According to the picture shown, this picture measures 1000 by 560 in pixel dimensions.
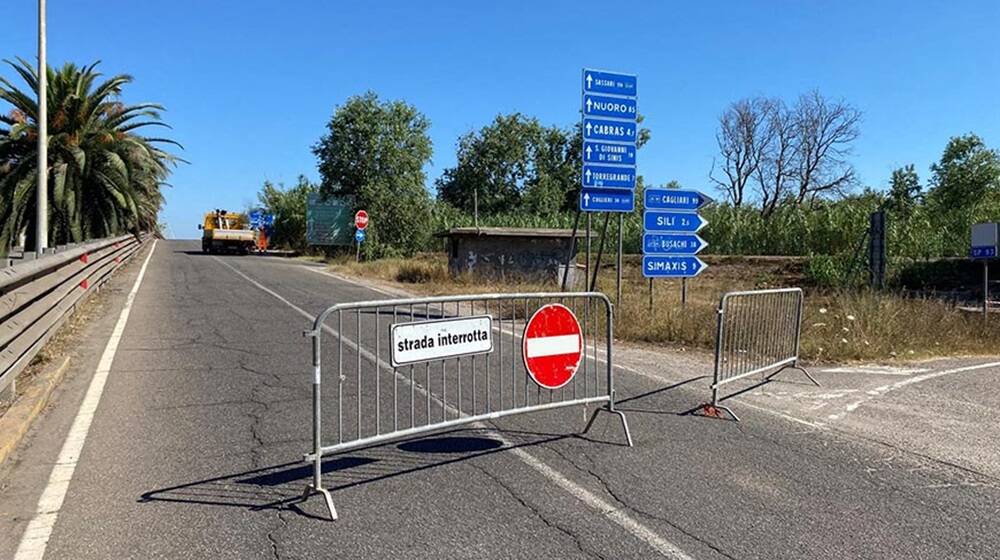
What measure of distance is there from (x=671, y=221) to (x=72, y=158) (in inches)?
1067

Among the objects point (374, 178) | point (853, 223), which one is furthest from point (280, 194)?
point (853, 223)

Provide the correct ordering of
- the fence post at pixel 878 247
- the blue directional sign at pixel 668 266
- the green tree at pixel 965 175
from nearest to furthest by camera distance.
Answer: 1. the blue directional sign at pixel 668 266
2. the fence post at pixel 878 247
3. the green tree at pixel 965 175

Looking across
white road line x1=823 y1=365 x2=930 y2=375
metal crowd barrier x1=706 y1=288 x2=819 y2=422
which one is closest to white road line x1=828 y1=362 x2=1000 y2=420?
white road line x1=823 y1=365 x2=930 y2=375

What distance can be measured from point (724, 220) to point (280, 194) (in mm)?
38704

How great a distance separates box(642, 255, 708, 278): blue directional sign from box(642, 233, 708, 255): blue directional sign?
0.11 metres

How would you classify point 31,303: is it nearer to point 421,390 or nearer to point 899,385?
point 421,390

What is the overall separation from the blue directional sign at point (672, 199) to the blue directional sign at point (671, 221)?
122 millimetres

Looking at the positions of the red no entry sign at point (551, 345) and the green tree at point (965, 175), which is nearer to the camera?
the red no entry sign at point (551, 345)

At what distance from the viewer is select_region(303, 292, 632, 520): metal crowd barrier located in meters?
5.17

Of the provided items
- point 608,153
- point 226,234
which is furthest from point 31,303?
point 226,234

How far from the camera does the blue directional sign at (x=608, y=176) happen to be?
13883mm

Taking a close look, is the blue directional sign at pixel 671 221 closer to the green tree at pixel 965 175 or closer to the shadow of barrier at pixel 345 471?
the shadow of barrier at pixel 345 471

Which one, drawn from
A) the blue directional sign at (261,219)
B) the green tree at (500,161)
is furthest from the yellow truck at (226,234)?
the green tree at (500,161)

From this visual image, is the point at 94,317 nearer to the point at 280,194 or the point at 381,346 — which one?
the point at 381,346
